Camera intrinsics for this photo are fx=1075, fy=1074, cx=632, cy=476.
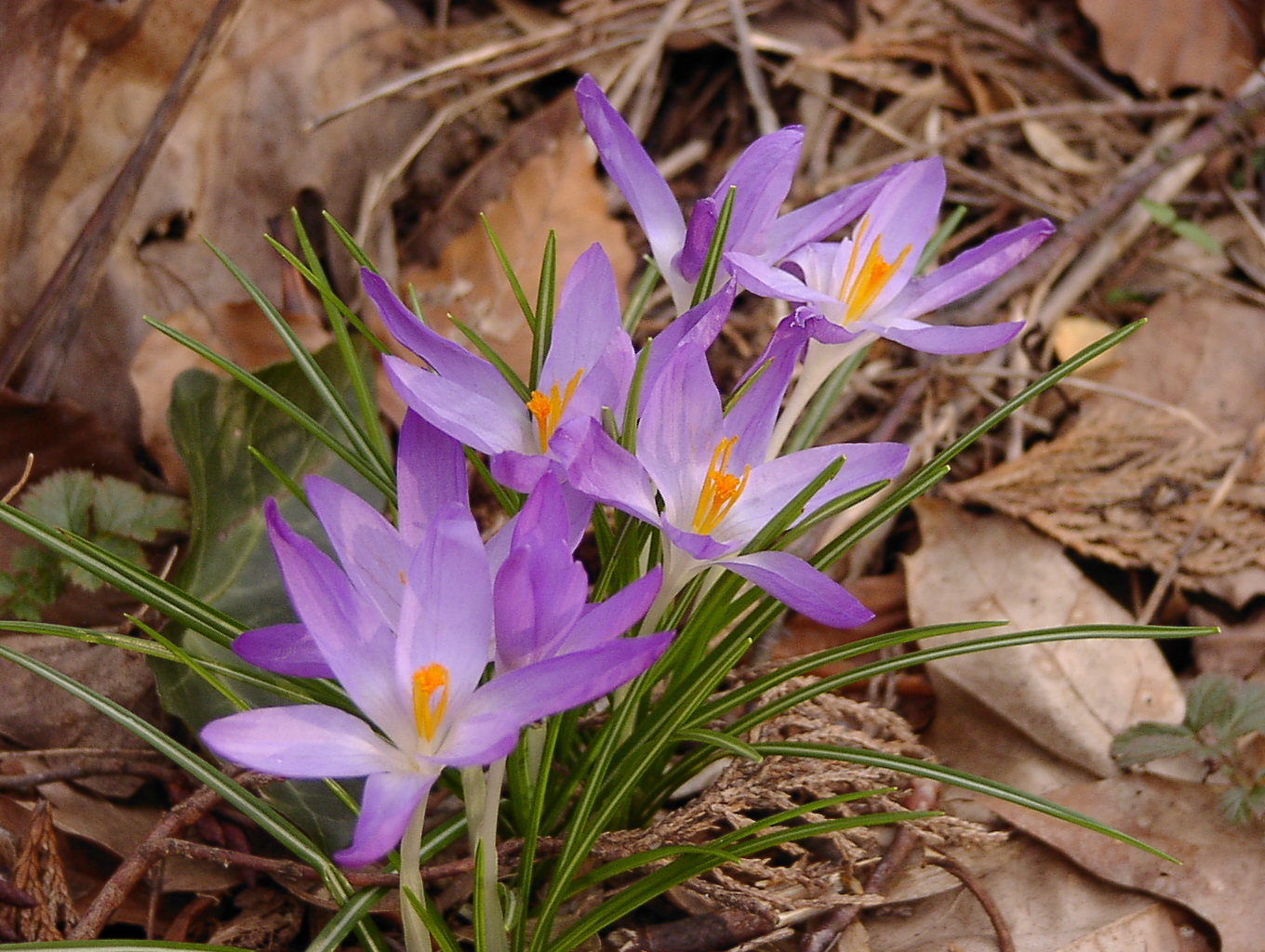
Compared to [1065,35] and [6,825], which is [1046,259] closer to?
[1065,35]

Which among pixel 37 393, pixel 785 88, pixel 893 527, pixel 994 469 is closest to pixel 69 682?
pixel 37 393

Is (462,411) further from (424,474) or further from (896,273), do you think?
(896,273)

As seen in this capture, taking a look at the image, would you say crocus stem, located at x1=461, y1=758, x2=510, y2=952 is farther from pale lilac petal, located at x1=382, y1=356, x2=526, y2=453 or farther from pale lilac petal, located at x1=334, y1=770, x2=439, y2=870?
pale lilac petal, located at x1=382, y1=356, x2=526, y2=453

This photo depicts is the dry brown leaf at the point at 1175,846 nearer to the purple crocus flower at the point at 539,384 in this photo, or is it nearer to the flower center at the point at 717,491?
the flower center at the point at 717,491

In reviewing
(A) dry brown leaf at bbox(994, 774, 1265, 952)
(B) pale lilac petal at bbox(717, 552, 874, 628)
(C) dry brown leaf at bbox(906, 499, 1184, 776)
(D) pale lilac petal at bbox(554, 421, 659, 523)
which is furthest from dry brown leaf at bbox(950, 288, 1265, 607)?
(D) pale lilac petal at bbox(554, 421, 659, 523)

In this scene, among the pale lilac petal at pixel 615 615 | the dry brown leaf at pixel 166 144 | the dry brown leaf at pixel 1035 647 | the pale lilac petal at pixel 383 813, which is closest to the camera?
the pale lilac petal at pixel 383 813

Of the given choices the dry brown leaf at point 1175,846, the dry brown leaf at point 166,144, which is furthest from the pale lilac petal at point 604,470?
the dry brown leaf at point 166,144
